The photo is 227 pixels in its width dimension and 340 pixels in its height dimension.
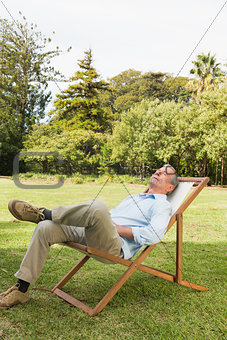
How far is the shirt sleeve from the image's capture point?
207cm

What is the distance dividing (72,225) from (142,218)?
0.60 metres

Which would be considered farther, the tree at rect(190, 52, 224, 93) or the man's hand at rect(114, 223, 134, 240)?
the tree at rect(190, 52, 224, 93)

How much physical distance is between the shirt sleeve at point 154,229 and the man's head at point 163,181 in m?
0.33

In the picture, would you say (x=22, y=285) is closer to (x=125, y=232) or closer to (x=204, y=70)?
(x=125, y=232)

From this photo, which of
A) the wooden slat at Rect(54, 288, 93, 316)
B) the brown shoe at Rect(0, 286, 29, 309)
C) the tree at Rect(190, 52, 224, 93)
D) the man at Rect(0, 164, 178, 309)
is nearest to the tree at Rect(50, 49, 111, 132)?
the man at Rect(0, 164, 178, 309)

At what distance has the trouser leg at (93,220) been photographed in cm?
189

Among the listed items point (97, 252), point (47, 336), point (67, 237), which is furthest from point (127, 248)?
point (47, 336)

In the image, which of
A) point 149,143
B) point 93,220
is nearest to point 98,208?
point 93,220

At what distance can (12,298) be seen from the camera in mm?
1969

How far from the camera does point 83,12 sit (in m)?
2.46

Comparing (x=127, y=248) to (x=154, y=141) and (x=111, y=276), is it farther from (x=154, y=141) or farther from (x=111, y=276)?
(x=154, y=141)

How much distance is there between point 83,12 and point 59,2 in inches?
7.8

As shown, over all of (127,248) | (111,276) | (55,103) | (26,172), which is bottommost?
(111,276)

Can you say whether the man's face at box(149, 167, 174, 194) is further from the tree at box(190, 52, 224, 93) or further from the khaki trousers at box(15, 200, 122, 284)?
the tree at box(190, 52, 224, 93)
